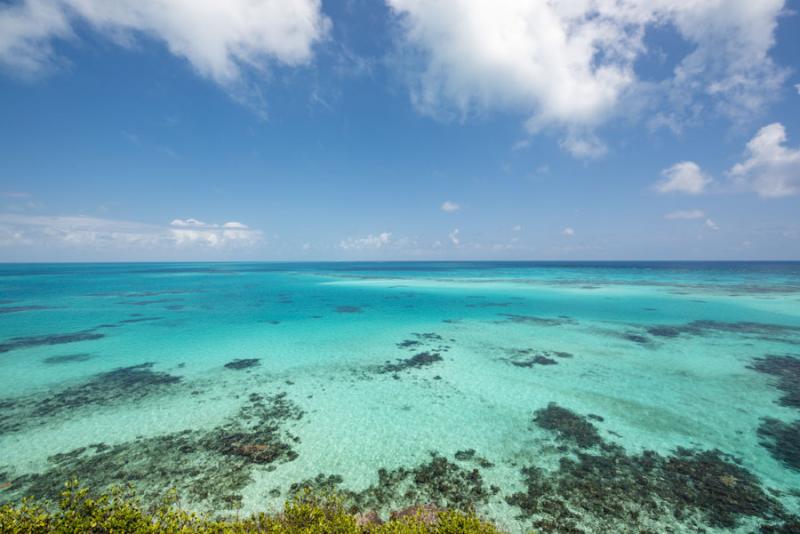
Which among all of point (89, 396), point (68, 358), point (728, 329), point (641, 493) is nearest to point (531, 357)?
point (641, 493)

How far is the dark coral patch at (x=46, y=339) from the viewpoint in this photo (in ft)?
70.2

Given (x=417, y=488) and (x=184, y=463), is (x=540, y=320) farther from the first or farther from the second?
(x=184, y=463)

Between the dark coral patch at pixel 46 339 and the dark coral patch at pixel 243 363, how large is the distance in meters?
14.4

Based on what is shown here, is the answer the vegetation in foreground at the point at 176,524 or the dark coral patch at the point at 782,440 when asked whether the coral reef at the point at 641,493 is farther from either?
the vegetation in foreground at the point at 176,524

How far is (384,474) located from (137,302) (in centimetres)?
4928

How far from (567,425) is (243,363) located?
17.3 metres

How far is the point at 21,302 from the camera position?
43.0 m

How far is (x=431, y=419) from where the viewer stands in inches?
495

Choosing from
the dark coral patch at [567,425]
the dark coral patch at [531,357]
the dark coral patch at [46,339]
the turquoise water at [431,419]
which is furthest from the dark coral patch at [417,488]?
the dark coral patch at [46,339]

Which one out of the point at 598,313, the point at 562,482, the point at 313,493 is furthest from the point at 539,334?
the point at 313,493

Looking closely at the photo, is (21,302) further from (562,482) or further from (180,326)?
(562,482)

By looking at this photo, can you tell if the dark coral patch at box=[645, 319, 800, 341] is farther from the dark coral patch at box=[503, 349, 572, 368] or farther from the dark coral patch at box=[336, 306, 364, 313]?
the dark coral patch at box=[336, 306, 364, 313]

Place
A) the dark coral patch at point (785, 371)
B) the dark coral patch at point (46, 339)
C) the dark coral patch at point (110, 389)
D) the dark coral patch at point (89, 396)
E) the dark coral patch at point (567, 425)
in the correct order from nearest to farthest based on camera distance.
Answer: the dark coral patch at point (567, 425) → the dark coral patch at point (89, 396) → the dark coral patch at point (110, 389) → the dark coral patch at point (785, 371) → the dark coral patch at point (46, 339)

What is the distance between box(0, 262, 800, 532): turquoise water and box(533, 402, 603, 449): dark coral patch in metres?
0.07
